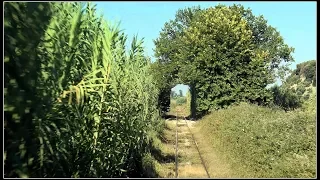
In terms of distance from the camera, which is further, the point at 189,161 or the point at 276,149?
the point at 189,161

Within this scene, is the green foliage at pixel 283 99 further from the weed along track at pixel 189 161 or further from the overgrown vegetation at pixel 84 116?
the overgrown vegetation at pixel 84 116

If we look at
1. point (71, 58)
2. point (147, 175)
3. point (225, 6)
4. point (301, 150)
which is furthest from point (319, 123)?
point (225, 6)

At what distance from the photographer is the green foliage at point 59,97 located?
4.61m

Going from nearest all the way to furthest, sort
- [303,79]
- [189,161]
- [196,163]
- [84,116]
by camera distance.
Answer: [84,116], [196,163], [189,161], [303,79]

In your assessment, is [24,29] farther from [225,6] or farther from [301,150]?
[225,6]

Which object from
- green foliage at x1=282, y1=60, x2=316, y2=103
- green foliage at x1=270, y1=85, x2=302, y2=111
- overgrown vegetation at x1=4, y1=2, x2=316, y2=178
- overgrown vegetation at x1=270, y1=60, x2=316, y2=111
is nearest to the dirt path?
overgrown vegetation at x1=4, y1=2, x2=316, y2=178

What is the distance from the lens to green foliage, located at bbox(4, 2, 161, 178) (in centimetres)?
461

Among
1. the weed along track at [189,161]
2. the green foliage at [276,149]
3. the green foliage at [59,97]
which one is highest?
the green foliage at [59,97]

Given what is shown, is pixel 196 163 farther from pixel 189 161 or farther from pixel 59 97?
pixel 59 97

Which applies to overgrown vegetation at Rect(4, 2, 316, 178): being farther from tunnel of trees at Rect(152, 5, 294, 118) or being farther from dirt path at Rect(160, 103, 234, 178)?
tunnel of trees at Rect(152, 5, 294, 118)

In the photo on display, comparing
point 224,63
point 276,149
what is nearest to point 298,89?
point 224,63

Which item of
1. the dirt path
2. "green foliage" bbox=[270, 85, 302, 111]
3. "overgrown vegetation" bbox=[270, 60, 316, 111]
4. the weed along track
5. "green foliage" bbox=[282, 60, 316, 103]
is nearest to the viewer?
the dirt path

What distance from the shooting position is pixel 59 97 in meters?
5.58

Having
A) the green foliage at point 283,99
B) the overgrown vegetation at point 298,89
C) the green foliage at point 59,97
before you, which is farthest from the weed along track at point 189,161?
the green foliage at point 283,99
